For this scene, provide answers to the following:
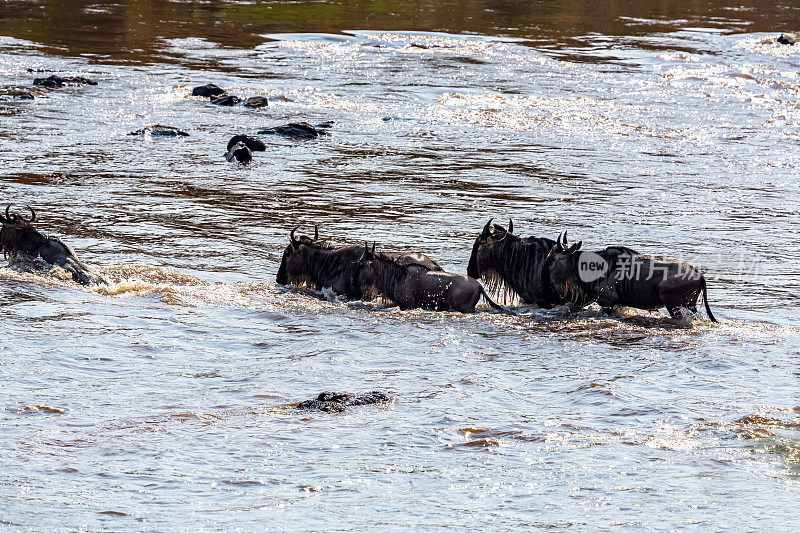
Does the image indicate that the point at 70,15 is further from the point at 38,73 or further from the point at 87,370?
the point at 87,370

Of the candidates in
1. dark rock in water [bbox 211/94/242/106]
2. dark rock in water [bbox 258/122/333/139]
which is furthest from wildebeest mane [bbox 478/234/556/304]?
dark rock in water [bbox 211/94/242/106]

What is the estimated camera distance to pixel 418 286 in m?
10.4

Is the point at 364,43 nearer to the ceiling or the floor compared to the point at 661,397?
nearer to the ceiling

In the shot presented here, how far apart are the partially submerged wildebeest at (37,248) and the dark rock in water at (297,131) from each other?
9.05 meters

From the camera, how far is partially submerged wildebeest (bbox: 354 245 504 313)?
1029cm

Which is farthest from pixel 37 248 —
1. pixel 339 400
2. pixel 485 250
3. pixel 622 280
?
pixel 622 280

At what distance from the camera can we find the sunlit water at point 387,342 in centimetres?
604

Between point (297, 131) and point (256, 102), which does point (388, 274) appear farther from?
point (256, 102)

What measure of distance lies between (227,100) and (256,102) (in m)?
0.65

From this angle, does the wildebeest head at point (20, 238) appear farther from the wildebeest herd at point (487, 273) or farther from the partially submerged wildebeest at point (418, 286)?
the partially submerged wildebeest at point (418, 286)

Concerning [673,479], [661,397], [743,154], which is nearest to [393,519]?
[673,479]

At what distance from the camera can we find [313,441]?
680cm

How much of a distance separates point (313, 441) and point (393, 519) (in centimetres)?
124

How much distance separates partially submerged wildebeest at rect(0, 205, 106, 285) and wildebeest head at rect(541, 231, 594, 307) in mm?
4569
